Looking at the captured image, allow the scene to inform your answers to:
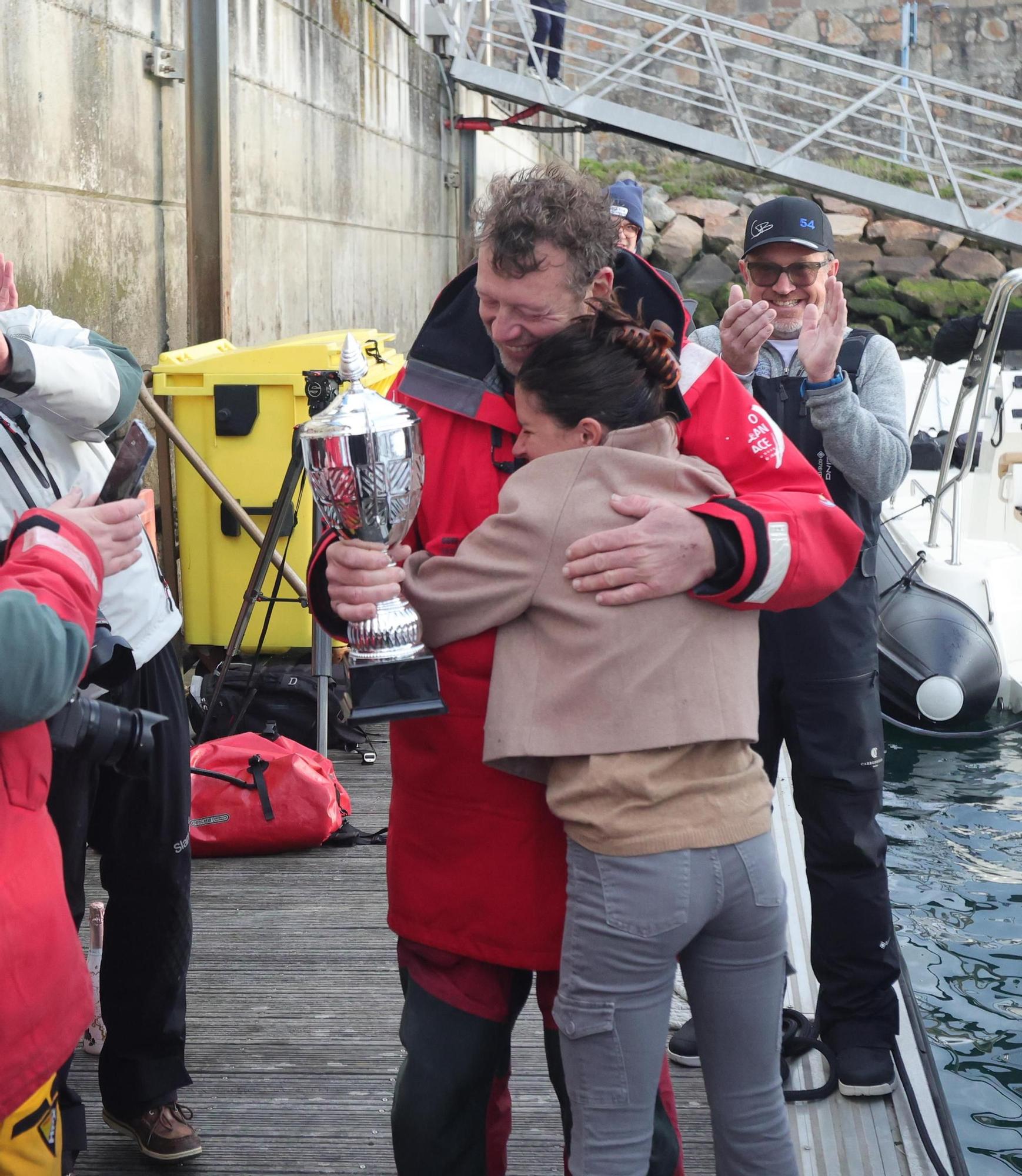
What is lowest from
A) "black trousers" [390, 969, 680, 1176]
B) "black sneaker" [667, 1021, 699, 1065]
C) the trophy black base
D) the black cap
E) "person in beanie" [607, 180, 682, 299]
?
"black sneaker" [667, 1021, 699, 1065]

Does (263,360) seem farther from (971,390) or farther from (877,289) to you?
(877,289)

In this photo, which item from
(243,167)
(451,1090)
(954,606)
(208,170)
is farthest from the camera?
(243,167)

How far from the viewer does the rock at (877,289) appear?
20734 mm

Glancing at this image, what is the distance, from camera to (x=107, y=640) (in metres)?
2.03

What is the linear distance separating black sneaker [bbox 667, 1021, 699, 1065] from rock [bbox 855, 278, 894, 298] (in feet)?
62.3

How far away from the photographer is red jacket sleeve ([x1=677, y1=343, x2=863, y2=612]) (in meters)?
1.90

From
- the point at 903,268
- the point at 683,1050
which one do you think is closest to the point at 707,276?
the point at 903,268

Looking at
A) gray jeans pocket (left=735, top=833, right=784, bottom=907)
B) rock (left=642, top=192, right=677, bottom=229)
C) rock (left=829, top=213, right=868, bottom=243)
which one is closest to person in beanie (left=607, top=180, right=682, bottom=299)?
gray jeans pocket (left=735, top=833, right=784, bottom=907)

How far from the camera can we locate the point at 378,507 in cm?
186

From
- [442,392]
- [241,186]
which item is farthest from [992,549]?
[442,392]

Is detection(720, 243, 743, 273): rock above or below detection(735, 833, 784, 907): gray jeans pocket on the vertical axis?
above

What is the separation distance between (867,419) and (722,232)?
63.7 ft

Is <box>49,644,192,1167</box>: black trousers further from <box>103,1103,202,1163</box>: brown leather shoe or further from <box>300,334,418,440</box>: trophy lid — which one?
<box>300,334,418,440</box>: trophy lid

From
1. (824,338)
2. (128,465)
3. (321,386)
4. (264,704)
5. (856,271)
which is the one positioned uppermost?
(856,271)
